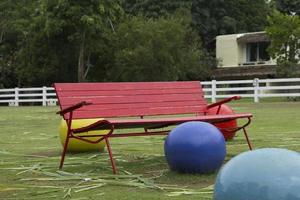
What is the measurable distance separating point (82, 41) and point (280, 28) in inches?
522

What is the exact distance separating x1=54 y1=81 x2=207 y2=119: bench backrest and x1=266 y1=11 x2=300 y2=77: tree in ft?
92.3

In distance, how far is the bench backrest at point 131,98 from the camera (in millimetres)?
8844

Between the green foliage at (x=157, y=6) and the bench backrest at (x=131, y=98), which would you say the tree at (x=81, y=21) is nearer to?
the green foliage at (x=157, y=6)

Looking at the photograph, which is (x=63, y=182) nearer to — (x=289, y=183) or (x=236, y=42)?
(x=289, y=183)

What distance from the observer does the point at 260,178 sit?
397cm

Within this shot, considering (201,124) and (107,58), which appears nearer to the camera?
(201,124)

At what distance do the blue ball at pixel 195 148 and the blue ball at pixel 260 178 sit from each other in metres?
3.23

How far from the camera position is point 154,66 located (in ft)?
140

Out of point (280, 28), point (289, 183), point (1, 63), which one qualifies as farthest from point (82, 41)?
point (289, 183)

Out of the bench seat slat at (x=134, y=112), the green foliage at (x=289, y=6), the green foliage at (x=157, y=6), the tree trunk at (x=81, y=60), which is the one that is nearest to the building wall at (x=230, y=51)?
the green foliage at (x=157, y=6)

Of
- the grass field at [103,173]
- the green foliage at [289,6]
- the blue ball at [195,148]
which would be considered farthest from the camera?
the green foliage at [289,6]

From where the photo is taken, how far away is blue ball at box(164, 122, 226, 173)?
7406 millimetres

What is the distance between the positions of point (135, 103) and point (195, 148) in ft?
7.34

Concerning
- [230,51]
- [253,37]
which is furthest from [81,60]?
[230,51]
